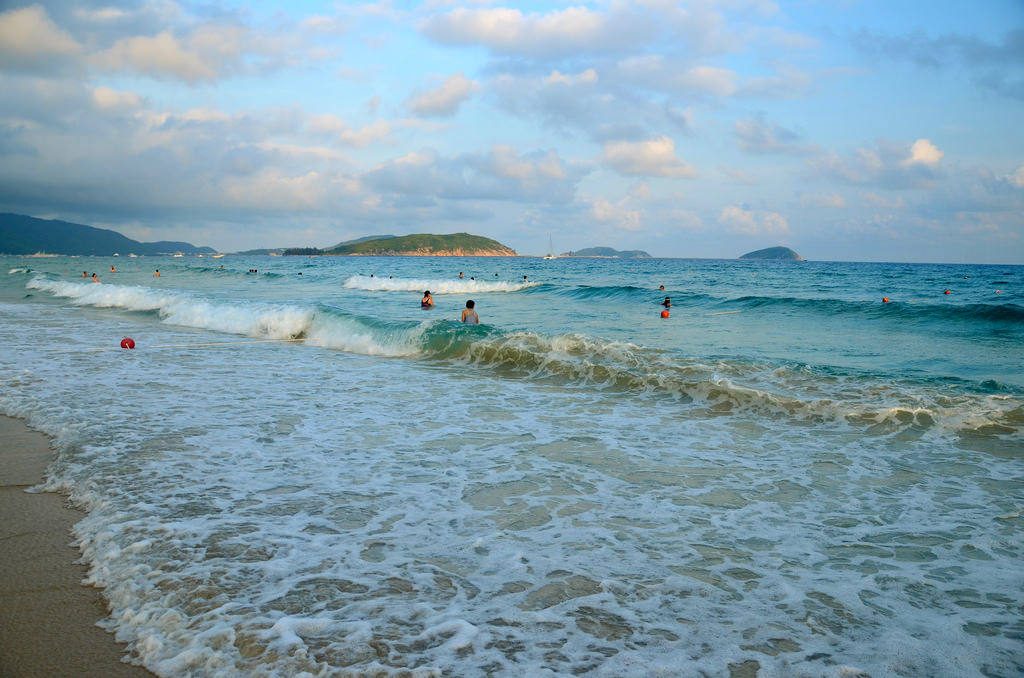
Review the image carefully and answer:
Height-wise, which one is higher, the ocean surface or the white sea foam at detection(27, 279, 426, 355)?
the white sea foam at detection(27, 279, 426, 355)

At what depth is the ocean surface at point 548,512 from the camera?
3.50 meters

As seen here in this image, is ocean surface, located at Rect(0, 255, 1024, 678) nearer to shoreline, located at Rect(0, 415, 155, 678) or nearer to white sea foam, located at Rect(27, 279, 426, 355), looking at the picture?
shoreline, located at Rect(0, 415, 155, 678)

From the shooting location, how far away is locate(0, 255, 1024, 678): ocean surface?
3502mm

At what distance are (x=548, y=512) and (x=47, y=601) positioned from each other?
12.3ft

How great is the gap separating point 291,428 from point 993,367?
51.0 ft

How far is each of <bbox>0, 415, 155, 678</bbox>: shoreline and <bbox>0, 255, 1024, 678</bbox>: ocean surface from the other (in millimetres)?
159

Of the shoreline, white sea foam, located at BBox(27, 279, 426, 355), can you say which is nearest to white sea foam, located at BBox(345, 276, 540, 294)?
white sea foam, located at BBox(27, 279, 426, 355)

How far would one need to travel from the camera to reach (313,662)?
324cm

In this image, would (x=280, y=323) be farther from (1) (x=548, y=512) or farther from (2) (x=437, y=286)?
(2) (x=437, y=286)

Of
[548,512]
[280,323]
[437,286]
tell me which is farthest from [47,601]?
[437,286]

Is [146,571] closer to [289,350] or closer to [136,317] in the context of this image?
[289,350]

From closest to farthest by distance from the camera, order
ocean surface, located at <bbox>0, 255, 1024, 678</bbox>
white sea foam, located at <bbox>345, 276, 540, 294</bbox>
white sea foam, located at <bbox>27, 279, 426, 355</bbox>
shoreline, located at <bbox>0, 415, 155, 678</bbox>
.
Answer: shoreline, located at <bbox>0, 415, 155, 678</bbox>
ocean surface, located at <bbox>0, 255, 1024, 678</bbox>
white sea foam, located at <bbox>27, 279, 426, 355</bbox>
white sea foam, located at <bbox>345, 276, 540, 294</bbox>

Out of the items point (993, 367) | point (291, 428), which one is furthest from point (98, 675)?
point (993, 367)

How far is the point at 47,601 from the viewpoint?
384 centimetres
